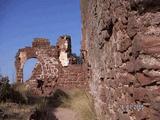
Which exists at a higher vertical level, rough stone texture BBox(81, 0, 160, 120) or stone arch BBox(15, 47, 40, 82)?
stone arch BBox(15, 47, 40, 82)

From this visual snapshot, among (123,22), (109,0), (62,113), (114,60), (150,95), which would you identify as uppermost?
(109,0)

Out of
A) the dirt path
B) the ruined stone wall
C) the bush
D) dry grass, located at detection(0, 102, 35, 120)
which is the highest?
the ruined stone wall

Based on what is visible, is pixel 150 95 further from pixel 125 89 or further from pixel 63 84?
pixel 63 84

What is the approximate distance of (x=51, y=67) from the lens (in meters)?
18.2

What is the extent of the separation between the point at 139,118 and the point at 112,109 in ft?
4.66

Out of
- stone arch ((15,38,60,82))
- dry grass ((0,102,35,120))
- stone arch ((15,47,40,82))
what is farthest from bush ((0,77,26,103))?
stone arch ((15,47,40,82))

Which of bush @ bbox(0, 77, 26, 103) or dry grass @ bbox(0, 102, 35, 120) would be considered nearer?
dry grass @ bbox(0, 102, 35, 120)

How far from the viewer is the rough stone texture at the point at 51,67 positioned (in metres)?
15.6

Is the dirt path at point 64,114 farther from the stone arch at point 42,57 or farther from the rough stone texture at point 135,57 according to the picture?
the stone arch at point 42,57

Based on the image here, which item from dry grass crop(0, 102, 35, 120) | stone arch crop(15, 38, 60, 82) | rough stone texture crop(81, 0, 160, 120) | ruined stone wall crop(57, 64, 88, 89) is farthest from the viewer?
stone arch crop(15, 38, 60, 82)

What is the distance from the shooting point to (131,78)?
305cm

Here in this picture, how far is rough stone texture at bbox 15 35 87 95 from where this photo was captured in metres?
15.6

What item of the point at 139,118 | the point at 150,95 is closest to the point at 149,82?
the point at 150,95

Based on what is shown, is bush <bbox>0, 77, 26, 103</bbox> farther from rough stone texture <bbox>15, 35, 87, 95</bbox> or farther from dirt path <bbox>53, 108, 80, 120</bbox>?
rough stone texture <bbox>15, 35, 87, 95</bbox>
